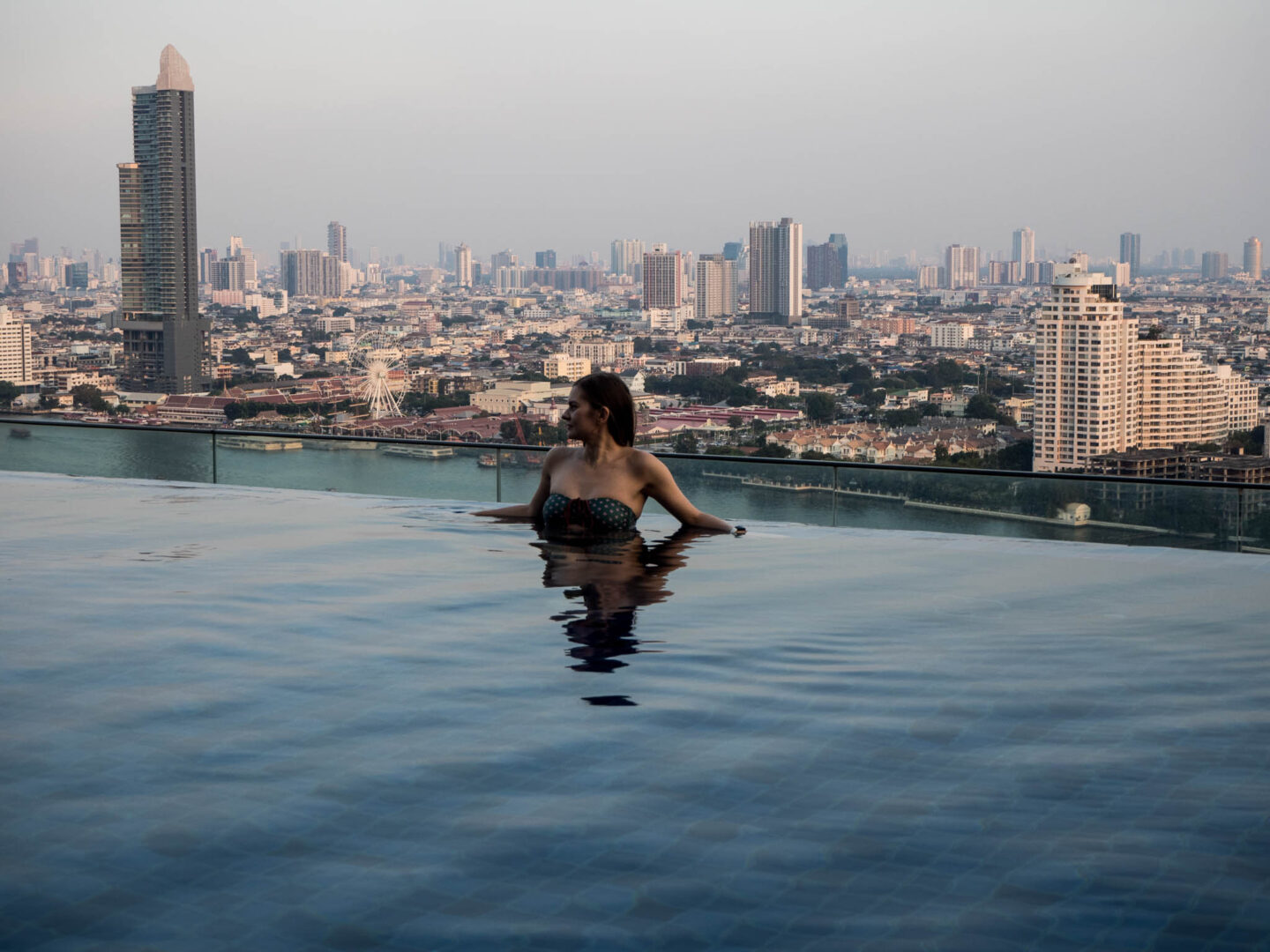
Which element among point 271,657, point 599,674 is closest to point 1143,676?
point 599,674

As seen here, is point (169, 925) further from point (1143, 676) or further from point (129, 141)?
point (129, 141)

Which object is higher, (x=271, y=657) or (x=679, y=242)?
(x=679, y=242)

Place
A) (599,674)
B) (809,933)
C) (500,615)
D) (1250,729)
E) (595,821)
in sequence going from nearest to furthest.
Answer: (809,933)
(595,821)
(1250,729)
(599,674)
(500,615)

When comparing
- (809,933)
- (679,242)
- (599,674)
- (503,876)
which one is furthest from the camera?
(679,242)

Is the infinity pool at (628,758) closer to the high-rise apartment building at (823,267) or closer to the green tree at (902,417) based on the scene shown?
the green tree at (902,417)

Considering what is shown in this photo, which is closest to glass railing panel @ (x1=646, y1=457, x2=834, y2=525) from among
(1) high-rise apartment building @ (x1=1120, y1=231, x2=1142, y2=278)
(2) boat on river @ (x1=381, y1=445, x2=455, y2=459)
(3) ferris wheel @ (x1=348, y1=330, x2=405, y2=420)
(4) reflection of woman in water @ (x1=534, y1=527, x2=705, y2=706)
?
(4) reflection of woman in water @ (x1=534, y1=527, x2=705, y2=706)

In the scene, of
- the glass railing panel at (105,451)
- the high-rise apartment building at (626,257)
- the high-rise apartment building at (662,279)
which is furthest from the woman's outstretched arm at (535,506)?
the high-rise apartment building at (626,257)

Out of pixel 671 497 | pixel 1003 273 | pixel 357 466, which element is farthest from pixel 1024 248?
pixel 671 497

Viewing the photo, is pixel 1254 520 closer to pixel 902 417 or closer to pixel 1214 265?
pixel 902 417
